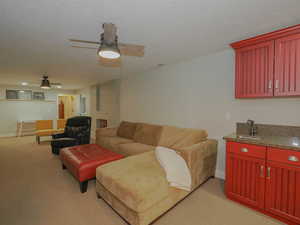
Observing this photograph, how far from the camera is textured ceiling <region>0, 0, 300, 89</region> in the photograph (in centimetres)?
143

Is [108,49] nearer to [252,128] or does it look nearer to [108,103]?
[252,128]

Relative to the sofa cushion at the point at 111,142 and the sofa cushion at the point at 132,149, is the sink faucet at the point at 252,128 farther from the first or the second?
the sofa cushion at the point at 111,142

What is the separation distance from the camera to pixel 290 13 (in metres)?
1.57

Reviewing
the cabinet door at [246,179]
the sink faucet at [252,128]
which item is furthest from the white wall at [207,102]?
the cabinet door at [246,179]

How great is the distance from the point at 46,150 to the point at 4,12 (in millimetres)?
4077

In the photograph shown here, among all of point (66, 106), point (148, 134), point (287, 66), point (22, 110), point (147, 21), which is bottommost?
point (148, 134)

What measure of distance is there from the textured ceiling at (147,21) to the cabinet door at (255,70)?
23cm

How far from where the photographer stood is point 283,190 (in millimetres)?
1600

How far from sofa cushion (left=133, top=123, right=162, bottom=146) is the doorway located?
6.59 m

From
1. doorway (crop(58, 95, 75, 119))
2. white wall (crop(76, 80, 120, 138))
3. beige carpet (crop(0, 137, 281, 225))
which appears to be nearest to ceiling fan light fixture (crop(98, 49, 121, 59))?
beige carpet (crop(0, 137, 281, 225))

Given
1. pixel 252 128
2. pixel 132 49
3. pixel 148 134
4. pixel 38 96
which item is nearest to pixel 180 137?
pixel 148 134

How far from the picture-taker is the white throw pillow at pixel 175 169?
1.77m

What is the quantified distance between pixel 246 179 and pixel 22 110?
869cm

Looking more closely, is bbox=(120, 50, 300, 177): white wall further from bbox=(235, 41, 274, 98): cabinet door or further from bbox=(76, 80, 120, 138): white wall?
bbox=(76, 80, 120, 138): white wall
